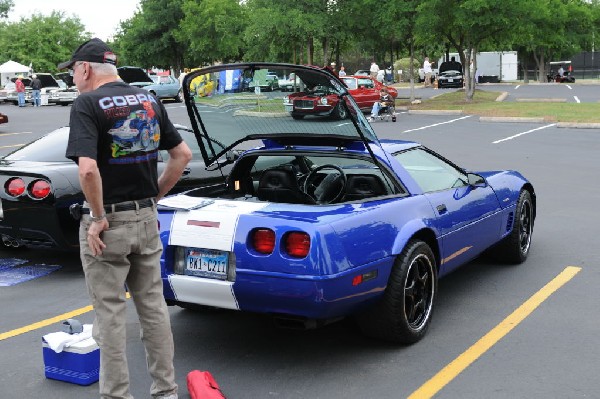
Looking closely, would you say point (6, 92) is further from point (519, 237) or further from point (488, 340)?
point (488, 340)

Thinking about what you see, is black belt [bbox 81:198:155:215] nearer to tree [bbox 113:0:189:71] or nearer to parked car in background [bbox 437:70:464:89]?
parked car in background [bbox 437:70:464:89]

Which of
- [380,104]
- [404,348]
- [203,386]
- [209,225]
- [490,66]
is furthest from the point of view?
[490,66]

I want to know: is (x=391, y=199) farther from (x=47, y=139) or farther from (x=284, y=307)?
(x=47, y=139)

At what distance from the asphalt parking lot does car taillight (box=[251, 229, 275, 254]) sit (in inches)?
30.4

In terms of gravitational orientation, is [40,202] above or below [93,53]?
below

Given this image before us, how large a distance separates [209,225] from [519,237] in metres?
3.43

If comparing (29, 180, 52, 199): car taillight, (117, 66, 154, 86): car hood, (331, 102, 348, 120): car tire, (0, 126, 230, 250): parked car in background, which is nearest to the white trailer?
(117, 66, 154, 86): car hood

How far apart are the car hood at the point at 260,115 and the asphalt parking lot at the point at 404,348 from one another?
1.36 metres

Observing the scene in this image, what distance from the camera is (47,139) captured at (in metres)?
7.68

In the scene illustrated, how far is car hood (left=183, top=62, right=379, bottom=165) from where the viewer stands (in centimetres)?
507

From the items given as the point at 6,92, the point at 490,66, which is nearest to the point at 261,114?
the point at 6,92

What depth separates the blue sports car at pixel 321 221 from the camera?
4.29 m

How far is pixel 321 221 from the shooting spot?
14.2 ft

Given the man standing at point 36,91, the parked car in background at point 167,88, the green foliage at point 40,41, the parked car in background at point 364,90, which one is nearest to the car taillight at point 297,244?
the parked car in background at point 364,90
